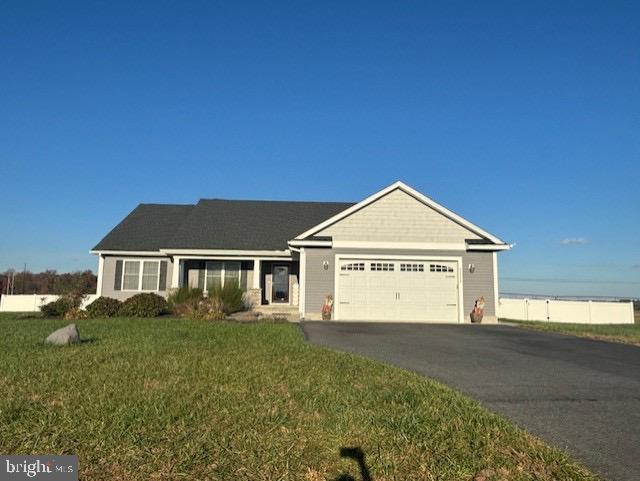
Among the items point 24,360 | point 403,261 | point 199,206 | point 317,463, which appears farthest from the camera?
point 199,206

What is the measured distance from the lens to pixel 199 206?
26.0 m

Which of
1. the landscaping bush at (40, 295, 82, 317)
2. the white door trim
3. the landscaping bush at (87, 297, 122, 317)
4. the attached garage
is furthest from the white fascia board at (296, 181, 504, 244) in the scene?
the landscaping bush at (40, 295, 82, 317)

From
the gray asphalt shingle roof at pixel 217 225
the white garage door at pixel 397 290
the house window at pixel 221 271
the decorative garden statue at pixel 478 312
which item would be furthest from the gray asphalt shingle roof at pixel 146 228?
the decorative garden statue at pixel 478 312

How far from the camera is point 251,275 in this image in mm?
22812

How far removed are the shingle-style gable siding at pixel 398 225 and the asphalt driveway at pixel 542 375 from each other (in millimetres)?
4548

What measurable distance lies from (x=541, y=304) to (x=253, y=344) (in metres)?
22.9

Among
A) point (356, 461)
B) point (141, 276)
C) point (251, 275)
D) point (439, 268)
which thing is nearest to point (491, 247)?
point (439, 268)

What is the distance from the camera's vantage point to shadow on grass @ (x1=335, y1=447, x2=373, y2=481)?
3629 mm

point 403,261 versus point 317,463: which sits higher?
point 403,261

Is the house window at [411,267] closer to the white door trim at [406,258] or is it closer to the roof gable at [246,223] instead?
the white door trim at [406,258]

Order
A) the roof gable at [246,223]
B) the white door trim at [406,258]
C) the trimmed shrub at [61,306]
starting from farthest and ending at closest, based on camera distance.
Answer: the roof gable at [246,223] < the white door trim at [406,258] < the trimmed shrub at [61,306]

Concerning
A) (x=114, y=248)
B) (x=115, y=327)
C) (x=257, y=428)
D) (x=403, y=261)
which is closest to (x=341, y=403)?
(x=257, y=428)

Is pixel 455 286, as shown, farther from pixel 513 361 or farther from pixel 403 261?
pixel 513 361

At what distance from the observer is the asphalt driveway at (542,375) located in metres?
4.53
